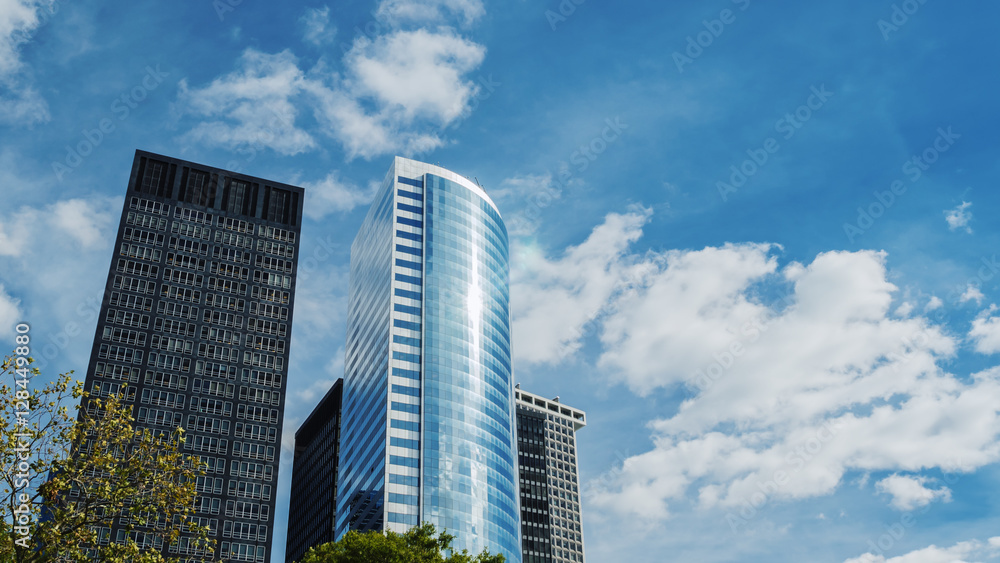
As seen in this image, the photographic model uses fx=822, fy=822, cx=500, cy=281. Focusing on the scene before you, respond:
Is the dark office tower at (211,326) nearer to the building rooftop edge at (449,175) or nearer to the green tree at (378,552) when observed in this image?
the building rooftop edge at (449,175)

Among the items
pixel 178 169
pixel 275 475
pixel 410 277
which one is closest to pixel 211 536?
pixel 275 475

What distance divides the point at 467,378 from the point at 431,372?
6963 millimetres

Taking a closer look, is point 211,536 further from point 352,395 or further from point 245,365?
point 352,395

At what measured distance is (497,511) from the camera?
14400 centimetres

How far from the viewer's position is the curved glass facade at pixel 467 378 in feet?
455

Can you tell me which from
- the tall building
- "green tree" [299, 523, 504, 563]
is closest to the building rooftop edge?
the tall building

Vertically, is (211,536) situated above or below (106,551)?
above

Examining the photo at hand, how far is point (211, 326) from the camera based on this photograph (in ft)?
478

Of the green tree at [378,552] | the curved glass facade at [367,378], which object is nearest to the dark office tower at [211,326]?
the curved glass facade at [367,378]

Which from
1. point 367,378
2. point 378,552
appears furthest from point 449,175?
point 378,552

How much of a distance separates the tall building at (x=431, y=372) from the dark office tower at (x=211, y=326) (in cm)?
1778

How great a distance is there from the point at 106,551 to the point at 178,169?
14582 centimetres

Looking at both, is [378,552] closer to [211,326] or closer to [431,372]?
[431,372]

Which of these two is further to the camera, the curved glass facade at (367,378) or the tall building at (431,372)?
the curved glass facade at (367,378)
